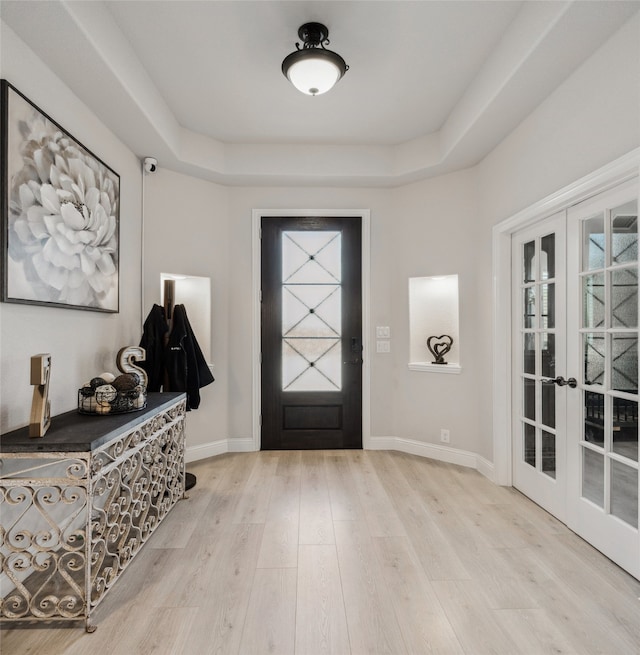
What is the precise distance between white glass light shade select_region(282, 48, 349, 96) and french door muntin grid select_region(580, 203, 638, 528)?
167cm

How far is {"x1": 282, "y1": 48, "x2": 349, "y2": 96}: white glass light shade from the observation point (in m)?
2.30

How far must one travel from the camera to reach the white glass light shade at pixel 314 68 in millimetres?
2303

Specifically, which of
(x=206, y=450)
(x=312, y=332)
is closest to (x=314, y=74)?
(x=312, y=332)

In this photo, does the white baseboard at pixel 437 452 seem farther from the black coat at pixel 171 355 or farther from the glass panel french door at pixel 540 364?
the black coat at pixel 171 355

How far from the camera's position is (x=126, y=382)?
2217 mm

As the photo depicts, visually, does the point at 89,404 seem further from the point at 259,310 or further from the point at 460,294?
the point at 460,294

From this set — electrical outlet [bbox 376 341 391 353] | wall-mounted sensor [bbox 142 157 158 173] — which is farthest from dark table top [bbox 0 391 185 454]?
electrical outlet [bbox 376 341 391 353]

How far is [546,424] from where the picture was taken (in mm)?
2693

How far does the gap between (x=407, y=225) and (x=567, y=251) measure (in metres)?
1.70

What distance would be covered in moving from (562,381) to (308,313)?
226 cm

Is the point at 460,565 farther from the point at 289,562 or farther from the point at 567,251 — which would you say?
the point at 567,251

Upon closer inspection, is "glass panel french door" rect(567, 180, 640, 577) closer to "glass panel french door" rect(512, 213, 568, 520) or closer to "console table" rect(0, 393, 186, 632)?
"glass panel french door" rect(512, 213, 568, 520)

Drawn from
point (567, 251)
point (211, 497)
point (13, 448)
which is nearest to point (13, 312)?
point (13, 448)

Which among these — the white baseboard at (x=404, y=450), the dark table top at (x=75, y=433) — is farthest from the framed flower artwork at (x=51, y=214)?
the white baseboard at (x=404, y=450)
